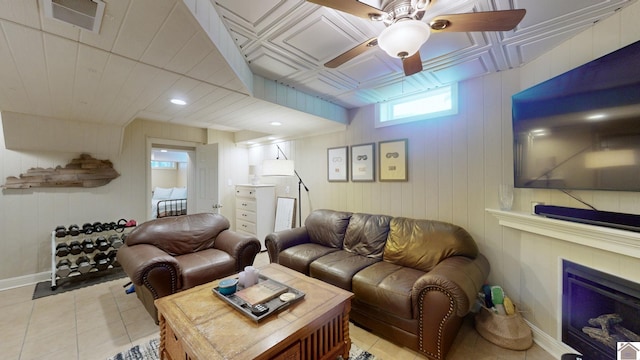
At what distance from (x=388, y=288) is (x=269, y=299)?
98 centimetres

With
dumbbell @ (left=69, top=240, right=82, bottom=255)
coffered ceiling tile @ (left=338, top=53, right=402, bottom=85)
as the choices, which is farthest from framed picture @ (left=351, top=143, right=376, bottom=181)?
dumbbell @ (left=69, top=240, right=82, bottom=255)

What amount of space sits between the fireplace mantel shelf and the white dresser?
11.3 feet

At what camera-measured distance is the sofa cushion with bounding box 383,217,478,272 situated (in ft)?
7.43

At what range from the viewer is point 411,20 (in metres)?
1.18

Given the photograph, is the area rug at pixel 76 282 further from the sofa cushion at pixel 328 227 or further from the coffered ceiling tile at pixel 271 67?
the coffered ceiling tile at pixel 271 67

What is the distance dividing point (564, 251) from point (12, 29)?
3.76m

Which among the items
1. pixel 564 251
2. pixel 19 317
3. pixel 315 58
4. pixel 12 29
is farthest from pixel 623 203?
pixel 19 317

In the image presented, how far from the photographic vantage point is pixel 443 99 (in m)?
2.76

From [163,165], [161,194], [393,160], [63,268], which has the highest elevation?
[163,165]

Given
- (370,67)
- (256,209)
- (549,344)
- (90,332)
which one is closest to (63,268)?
(90,332)

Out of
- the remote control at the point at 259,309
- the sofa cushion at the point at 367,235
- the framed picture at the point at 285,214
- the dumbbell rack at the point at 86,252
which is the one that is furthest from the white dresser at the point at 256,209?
the remote control at the point at 259,309

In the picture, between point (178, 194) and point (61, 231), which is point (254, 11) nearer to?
point (61, 231)

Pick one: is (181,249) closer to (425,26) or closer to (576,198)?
(425,26)

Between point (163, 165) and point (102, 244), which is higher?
point (163, 165)
